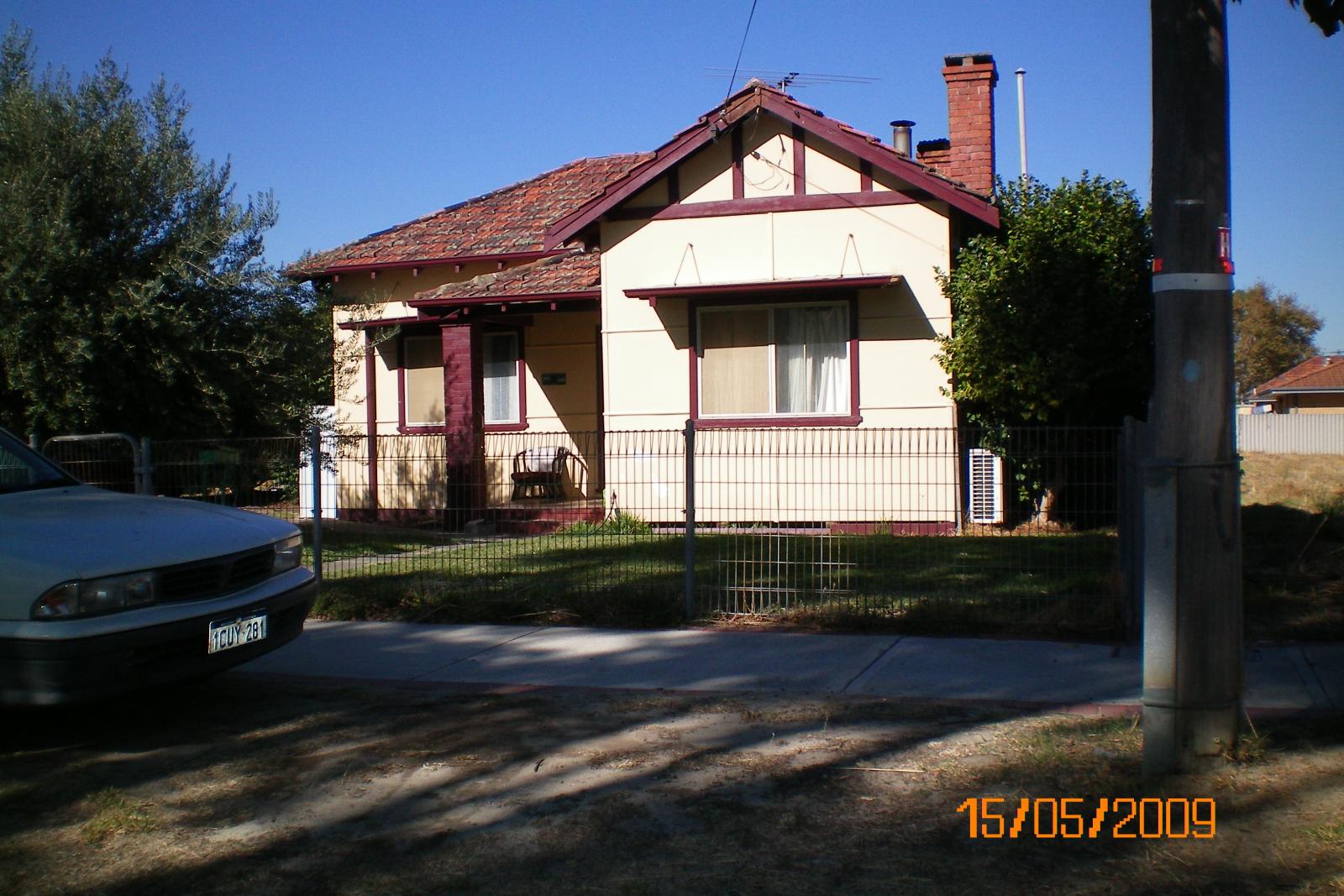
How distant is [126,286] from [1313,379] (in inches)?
2041

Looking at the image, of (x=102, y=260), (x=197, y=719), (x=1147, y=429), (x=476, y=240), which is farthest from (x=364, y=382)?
(x=1147, y=429)

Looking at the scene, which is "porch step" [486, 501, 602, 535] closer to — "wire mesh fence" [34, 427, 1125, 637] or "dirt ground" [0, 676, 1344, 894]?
"wire mesh fence" [34, 427, 1125, 637]

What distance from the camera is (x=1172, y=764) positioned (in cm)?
475

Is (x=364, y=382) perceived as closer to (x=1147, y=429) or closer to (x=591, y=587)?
(x=591, y=587)

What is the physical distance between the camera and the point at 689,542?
8148 millimetres

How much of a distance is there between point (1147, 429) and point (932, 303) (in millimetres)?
6684

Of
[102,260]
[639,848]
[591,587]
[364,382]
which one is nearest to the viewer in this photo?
[639,848]

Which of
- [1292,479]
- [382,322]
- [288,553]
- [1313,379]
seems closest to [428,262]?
[382,322]

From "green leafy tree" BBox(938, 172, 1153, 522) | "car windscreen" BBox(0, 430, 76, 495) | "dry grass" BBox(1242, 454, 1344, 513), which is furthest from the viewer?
"dry grass" BBox(1242, 454, 1344, 513)

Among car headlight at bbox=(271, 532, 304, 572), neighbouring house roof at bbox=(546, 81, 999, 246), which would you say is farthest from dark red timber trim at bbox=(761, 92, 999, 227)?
car headlight at bbox=(271, 532, 304, 572)

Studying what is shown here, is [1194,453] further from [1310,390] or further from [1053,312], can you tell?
[1310,390]

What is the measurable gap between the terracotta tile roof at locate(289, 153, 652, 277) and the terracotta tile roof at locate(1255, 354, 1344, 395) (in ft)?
135

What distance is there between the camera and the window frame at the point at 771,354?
13375 millimetres

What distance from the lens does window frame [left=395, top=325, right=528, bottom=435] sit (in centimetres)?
1656
